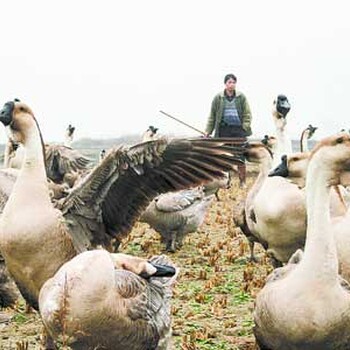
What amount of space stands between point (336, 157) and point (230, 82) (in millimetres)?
10414

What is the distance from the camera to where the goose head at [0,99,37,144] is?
23.1 feet

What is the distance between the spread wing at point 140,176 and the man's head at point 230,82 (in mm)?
9363

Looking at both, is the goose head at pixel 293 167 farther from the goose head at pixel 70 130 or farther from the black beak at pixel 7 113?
the goose head at pixel 70 130

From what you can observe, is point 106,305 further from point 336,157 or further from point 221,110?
point 221,110

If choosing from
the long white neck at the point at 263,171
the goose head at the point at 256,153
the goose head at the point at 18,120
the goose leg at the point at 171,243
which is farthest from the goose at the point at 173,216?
the goose head at the point at 18,120

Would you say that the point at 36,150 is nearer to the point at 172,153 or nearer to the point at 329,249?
the point at 172,153

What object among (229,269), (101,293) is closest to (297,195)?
(229,269)

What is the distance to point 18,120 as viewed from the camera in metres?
7.09

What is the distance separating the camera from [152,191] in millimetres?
6723

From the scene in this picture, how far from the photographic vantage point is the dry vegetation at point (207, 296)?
265 inches

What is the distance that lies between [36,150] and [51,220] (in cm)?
69

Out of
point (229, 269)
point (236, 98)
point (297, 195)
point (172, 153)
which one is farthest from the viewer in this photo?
point (236, 98)

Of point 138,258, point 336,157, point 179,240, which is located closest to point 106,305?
point 138,258

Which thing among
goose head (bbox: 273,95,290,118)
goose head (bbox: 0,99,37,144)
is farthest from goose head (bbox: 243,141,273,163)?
goose head (bbox: 0,99,37,144)
